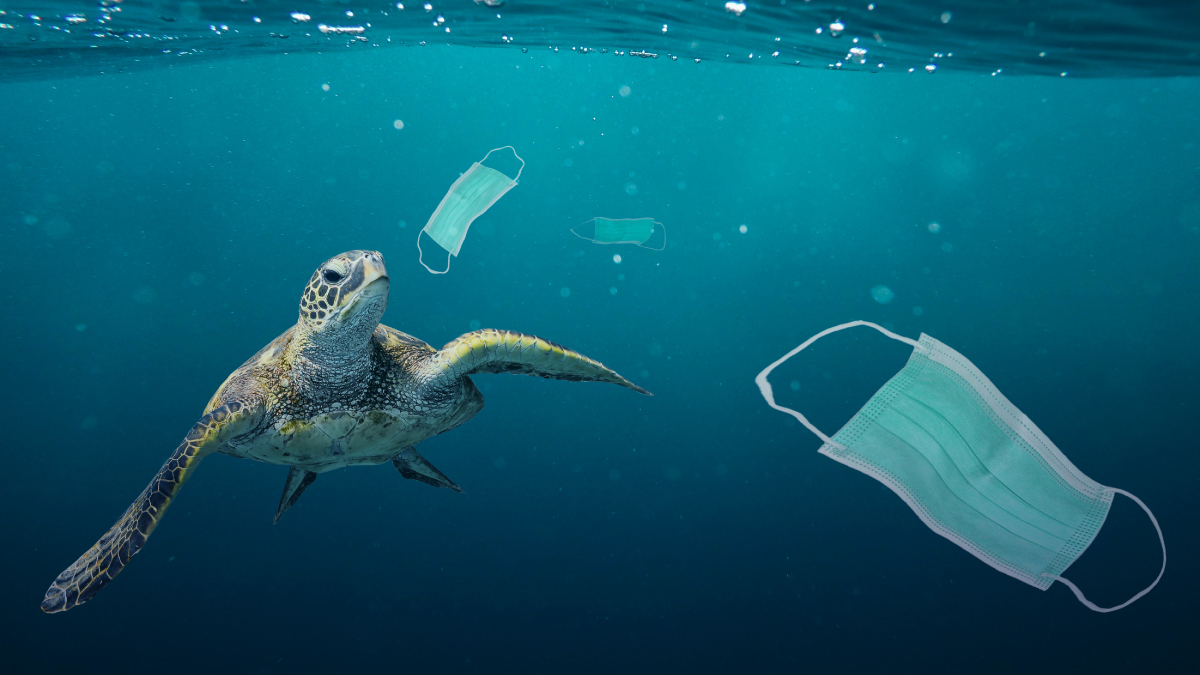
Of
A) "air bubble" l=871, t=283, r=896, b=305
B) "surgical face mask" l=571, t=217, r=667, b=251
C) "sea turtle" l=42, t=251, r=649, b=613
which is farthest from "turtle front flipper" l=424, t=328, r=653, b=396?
"air bubble" l=871, t=283, r=896, b=305

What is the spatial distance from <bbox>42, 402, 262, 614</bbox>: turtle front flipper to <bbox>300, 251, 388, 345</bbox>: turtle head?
0.37 m

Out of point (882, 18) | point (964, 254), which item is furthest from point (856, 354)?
point (882, 18)

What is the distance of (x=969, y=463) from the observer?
1.96 meters

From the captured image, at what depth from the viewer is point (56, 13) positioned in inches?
106

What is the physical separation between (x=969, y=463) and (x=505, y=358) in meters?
2.05

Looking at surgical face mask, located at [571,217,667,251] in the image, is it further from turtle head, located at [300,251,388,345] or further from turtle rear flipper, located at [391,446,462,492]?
turtle rear flipper, located at [391,446,462,492]

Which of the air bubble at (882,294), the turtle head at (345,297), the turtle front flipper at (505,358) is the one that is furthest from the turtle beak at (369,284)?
the air bubble at (882,294)

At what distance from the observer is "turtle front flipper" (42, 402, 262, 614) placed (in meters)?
1.20

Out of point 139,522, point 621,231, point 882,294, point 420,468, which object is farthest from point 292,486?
point 882,294

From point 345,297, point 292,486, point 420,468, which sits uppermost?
point 345,297

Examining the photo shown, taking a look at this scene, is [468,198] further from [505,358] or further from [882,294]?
[882,294]

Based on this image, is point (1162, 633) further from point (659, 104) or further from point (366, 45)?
point (366, 45)

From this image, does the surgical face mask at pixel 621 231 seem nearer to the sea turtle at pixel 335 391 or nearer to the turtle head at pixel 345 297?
the sea turtle at pixel 335 391

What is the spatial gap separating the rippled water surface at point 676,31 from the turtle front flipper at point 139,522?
8.40 feet
